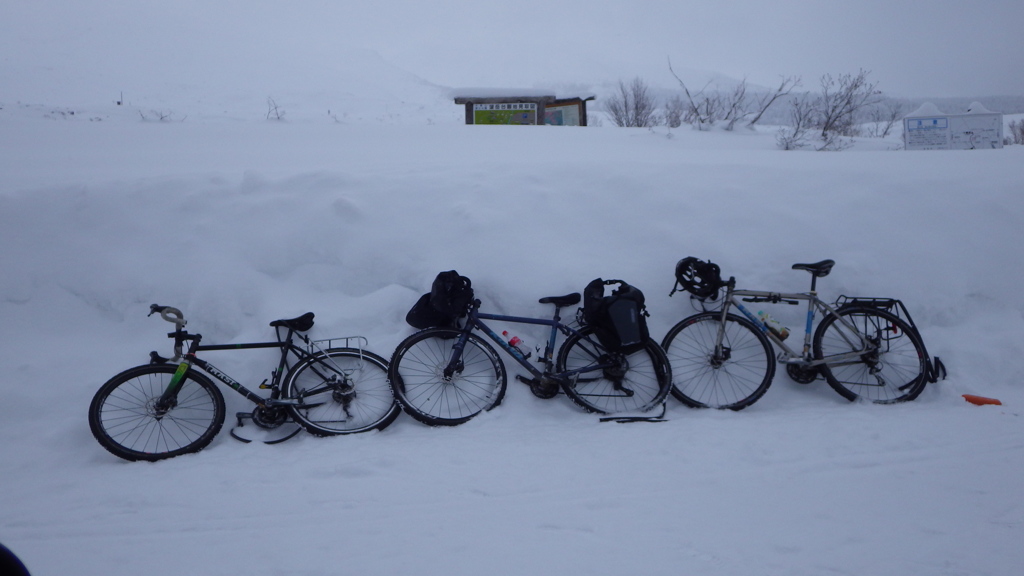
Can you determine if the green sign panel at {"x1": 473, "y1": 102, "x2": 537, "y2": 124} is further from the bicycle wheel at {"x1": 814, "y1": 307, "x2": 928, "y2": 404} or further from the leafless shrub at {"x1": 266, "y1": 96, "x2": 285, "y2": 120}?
the bicycle wheel at {"x1": 814, "y1": 307, "x2": 928, "y2": 404}

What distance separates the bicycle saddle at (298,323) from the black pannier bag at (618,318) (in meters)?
2.11

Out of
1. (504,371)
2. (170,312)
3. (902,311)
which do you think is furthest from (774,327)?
(170,312)

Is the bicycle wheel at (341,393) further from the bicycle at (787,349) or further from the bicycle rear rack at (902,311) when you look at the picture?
the bicycle rear rack at (902,311)

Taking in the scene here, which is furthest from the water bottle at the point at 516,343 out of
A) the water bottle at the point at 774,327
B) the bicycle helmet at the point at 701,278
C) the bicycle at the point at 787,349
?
the water bottle at the point at 774,327

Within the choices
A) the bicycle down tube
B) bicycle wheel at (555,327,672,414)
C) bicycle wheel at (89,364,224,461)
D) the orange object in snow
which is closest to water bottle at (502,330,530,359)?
bicycle wheel at (555,327,672,414)

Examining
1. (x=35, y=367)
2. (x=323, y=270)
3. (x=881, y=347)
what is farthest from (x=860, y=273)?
(x=35, y=367)

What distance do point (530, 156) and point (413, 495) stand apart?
465cm

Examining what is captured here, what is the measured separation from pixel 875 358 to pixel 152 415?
548cm

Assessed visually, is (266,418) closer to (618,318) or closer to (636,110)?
(618,318)

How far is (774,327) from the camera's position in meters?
4.56

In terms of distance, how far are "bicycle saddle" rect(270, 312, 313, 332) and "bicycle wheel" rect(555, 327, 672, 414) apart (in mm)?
1910

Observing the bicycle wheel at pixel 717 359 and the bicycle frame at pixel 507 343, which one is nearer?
the bicycle frame at pixel 507 343

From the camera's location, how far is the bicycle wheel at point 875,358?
4.49 m

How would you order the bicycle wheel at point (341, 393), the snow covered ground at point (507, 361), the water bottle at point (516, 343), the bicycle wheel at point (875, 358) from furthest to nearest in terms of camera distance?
the bicycle wheel at point (875, 358) < the water bottle at point (516, 343) < the bicycle wheel at point (341, 393) < the snow covered ground at point (507, 361)
